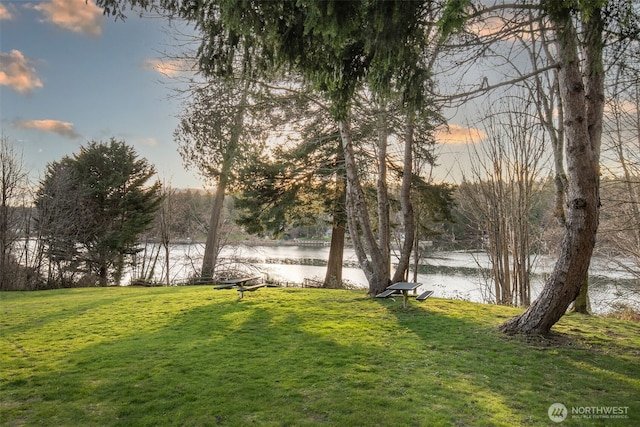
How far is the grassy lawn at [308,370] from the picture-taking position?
132 inches

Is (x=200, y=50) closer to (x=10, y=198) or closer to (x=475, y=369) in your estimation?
(x=475, y=369)

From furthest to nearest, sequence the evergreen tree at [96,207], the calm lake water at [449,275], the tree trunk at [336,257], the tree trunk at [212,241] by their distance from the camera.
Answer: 1. the tree trunk at [212,241]
2. the evergreen tree at [96,207]
3. the tree trunk at [336,257]
4. the calm lake water at [449,275]

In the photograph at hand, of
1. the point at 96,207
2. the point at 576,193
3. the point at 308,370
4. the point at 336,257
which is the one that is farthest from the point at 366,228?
the point at 96,207

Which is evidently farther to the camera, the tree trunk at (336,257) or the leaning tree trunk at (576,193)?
the tree trunk at (336,257)

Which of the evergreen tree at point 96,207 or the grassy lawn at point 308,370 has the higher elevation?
the evergreen tree at point 96,207

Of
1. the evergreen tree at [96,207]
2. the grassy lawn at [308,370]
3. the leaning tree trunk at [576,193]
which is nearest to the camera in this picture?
the grassy lawn at [308,370]

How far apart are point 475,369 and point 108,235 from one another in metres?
19.3

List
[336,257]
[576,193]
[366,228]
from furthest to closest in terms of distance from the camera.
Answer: [336,257] → [366,228] → [576,193]

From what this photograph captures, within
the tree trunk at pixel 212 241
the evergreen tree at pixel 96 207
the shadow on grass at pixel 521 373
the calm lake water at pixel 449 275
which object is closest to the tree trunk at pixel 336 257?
the calm lake water at pixel 449 275

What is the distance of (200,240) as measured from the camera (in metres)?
30.8

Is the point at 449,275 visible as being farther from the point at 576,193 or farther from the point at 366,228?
the point at 576,193

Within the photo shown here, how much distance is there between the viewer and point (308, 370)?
174 inches

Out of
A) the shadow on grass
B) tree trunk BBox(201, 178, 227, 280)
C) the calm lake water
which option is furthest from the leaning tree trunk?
tree trunk BBox(201, 178, 227, 280)

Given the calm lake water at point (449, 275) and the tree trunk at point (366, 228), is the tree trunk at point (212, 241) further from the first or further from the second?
the tree trunk at point (366, 228)
